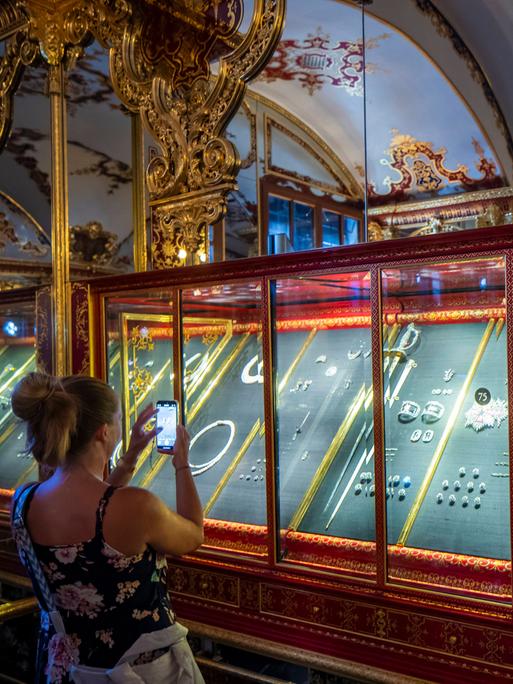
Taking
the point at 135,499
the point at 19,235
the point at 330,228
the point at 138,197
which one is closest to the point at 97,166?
the point at 138,197

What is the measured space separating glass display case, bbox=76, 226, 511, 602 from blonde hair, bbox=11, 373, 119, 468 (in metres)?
1.27

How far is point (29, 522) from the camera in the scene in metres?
1.98

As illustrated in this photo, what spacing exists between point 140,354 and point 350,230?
49.4 inches

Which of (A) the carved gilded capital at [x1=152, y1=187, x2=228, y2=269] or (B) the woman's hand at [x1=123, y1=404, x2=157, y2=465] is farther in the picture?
(A) the carved gilded capital at [x1=152, y1=187, x2=228, y2=269]

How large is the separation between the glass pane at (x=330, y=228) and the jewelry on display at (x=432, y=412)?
4.22 ft

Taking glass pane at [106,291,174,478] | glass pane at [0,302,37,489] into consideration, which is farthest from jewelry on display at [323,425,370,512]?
glass pane at [0,302,37,489]

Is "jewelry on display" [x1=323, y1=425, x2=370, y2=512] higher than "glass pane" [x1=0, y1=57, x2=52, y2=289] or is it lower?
lower

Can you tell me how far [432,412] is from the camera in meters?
2.95

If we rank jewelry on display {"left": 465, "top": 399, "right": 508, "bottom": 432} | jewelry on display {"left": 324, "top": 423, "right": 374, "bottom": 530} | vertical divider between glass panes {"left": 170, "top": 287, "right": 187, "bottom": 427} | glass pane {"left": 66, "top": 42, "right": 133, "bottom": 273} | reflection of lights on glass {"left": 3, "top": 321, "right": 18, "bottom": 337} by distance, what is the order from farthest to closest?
reflection of lights on glass {"left": 3, "top": 321, "right": 18, "bottom": 337} → glass pane {"left": 66, "top": 42, "right": 133, "bottom": 273} → vertical divider between glass panes {"left": 170, "top": 287, "right": 187, "bottom": 427} → jewelry on display {"left": 324, "top": 423, "right": 374, "bottom": 530} → jewelry on display {"left": 465, "top": 399, "right": 508, "bottom": 432}

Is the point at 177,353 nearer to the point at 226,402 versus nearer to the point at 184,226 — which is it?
the point at 226,402

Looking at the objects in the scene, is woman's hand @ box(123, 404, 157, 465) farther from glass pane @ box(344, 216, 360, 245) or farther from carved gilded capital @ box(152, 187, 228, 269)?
glass pane @ box(344, 216, 360, 245)

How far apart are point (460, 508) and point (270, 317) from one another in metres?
1.08

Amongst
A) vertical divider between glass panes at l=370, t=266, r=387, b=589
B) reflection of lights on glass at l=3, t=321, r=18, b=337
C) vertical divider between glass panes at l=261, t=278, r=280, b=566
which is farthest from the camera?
reflection of lights on glass at l=3, t=321, r=18, b=337

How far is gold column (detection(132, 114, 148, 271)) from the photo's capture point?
3949 millimetres
